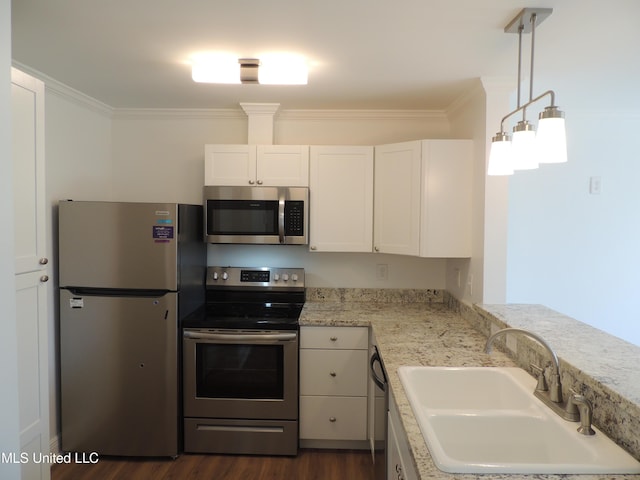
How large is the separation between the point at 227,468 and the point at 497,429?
1.71m

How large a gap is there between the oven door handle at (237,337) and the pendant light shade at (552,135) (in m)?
1.74

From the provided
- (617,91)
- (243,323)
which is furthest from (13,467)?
(617,91)

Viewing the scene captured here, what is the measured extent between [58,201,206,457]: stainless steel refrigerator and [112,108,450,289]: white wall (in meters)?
0.67

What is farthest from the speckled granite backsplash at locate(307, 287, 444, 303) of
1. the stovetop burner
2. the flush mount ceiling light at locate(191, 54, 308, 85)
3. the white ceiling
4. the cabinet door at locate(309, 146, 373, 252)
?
the flush mount ceiling light at locate(191, 54, 308, 85)

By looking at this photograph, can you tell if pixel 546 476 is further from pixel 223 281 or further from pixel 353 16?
pixel 223 281

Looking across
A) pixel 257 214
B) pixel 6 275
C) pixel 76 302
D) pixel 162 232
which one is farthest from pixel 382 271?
pixel 6 275

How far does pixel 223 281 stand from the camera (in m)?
2.90

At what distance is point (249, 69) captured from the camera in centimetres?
204

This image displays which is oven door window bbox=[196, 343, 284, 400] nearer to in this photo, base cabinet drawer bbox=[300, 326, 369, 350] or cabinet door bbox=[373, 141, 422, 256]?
base cabinet drawer bbox=[300, 326, 369, 350]

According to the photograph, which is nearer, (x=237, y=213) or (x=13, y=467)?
(x=13, y=467)

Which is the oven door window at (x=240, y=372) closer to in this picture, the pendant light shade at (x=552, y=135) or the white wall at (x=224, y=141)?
the white wall at (x=224, y=141)

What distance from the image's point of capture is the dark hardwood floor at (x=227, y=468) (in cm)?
228

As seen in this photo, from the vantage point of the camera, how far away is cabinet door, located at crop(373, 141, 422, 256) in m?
2.52

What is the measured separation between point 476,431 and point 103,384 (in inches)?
84.4
